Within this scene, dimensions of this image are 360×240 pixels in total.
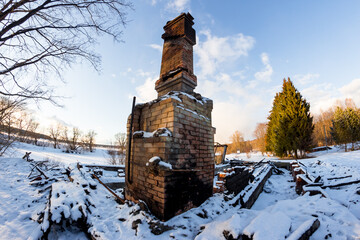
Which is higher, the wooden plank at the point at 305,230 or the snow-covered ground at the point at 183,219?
the wooden plank at the point at 305,230

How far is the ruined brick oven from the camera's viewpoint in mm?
2316

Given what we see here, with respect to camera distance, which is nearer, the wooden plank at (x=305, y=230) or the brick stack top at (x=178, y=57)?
the wooden plank at (x=305, y=230)

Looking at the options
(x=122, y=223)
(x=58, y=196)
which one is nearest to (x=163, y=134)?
(x=122, y=223)

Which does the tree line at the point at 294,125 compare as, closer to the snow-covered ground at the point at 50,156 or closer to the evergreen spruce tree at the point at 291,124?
the evergreen spruce tree at the point at 291,124

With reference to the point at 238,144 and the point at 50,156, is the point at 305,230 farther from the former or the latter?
the point at 238,144

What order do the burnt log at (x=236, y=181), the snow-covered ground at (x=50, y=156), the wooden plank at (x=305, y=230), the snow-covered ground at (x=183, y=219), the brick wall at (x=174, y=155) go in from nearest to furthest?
the wooden plank at (x=305, y=230)
the snow-covered ground at (x=183, y=219)
the brick wall at (x=174, y=155)
the burnt log at (x=236, y=181)
the snow-covered ground at (x=50, y=156)

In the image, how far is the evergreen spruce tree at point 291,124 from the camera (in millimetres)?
14289

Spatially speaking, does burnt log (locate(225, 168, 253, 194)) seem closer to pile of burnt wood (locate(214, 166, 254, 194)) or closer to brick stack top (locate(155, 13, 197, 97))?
pile of burnt wood (locate(214, 166, 254, 194))

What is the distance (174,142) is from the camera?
2.40 meters

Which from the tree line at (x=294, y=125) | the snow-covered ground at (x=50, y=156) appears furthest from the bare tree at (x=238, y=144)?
the snow-covered ground at (x=50, y=156)

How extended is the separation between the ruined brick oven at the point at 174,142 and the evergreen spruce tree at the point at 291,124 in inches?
613

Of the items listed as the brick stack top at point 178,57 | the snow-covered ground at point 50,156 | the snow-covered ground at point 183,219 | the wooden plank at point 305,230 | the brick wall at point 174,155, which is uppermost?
the brick stack top at point 178,57

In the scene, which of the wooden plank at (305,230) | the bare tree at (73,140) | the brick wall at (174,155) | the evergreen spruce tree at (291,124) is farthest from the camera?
the bare tree at (73,140)

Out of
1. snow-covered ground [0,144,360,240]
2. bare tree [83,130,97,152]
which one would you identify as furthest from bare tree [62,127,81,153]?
snow-covered ground [0,144,360,240]
